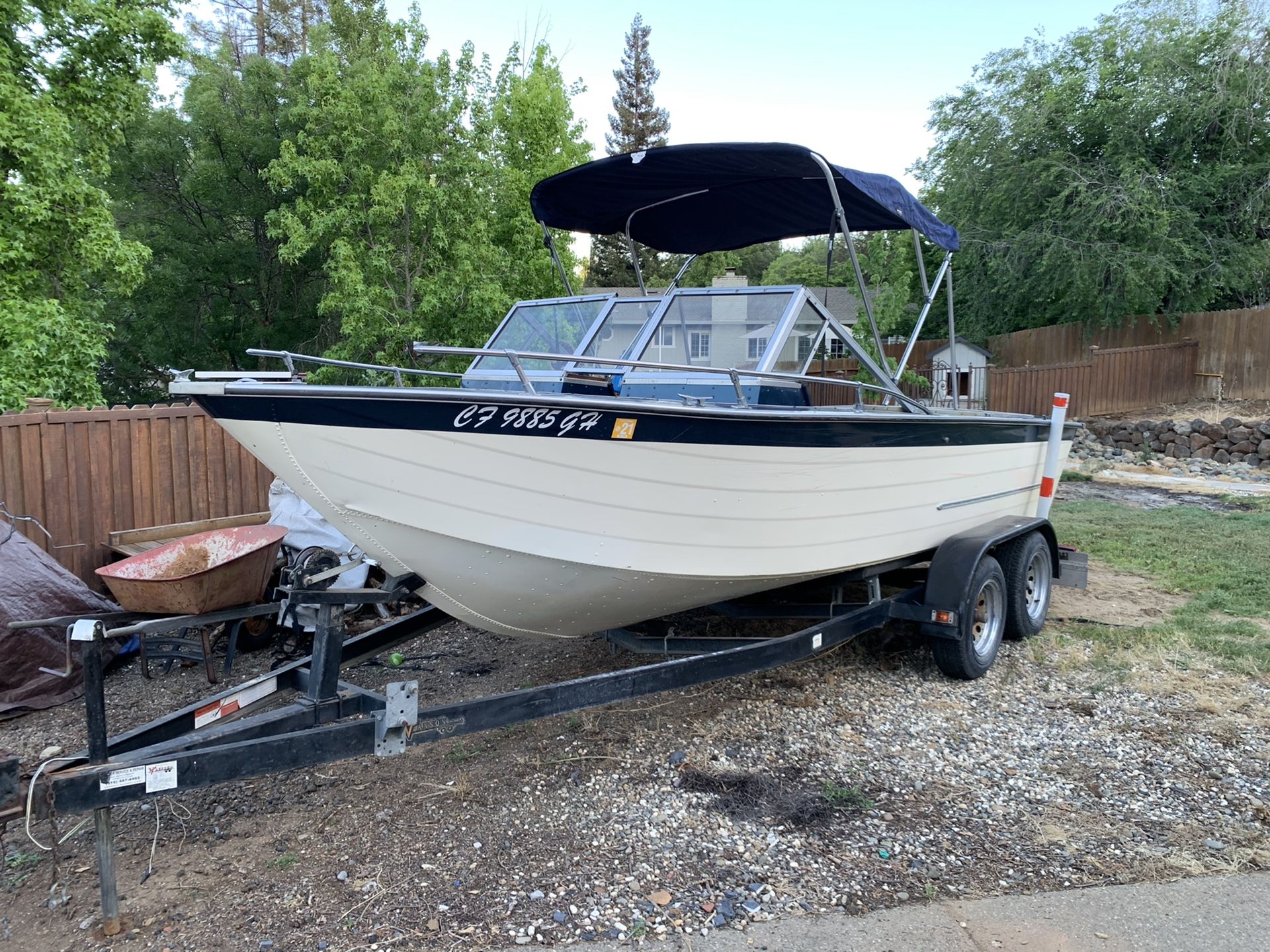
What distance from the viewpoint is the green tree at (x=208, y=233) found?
65.2ft

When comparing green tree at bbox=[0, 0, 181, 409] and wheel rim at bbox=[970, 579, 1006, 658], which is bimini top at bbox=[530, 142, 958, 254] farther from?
green tree at bbox=[0, 0, 181, 409]

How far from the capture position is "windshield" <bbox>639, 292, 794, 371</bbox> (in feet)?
16.8

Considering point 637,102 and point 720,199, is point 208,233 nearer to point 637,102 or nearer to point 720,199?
point 720,199

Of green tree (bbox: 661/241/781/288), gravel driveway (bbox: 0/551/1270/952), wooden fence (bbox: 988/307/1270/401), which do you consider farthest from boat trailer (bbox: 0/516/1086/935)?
wooden fence (bbox: 988/307/1270/401)

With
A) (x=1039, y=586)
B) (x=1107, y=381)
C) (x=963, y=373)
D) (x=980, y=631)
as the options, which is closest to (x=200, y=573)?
(x=980, y=631)

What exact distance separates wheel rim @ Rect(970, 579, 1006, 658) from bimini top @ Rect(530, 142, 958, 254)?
2.22 m

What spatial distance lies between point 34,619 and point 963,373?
16.8 metres

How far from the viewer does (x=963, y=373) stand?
18047mm

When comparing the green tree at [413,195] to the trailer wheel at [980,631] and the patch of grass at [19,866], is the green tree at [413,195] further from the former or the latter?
the patch of grass at [19,866]

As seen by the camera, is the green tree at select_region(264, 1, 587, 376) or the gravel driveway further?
the green tree at select_region(264, 1, 587, 376)

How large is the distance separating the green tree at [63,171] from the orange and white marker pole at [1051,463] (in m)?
9.68

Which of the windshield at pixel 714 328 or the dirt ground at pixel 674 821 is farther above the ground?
the windshield at pixel 714 328

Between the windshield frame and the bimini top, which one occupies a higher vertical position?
the bimini top

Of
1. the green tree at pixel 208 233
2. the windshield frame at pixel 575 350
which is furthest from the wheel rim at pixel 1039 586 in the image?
the green tree at pixel 208 233
